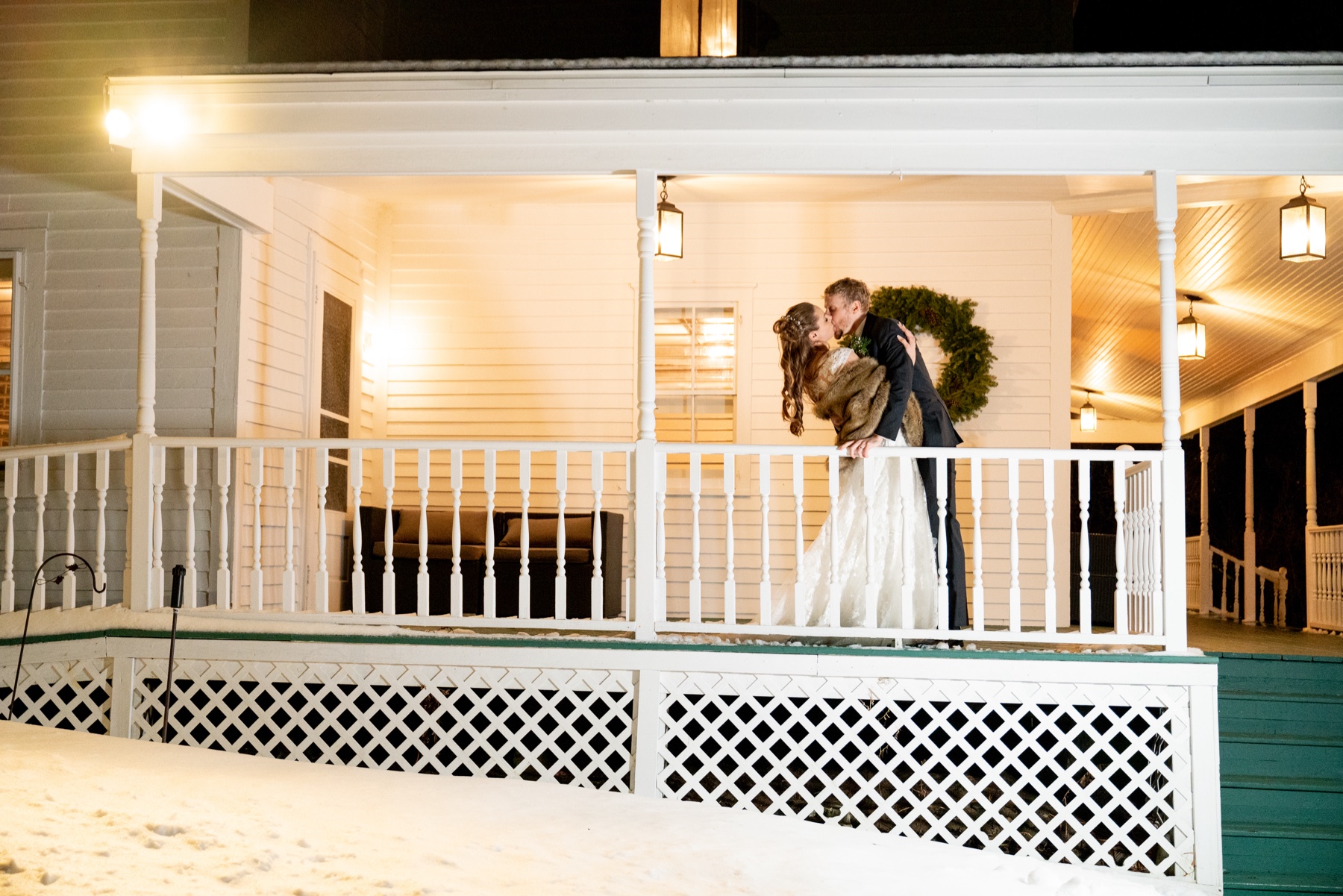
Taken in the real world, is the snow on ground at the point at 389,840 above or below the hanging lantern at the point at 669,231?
below

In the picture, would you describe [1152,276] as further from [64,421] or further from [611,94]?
[64,421]

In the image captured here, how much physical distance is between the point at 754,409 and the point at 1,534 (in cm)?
509

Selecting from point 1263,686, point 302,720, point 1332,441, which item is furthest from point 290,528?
point 1332,441

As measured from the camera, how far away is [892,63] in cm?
619

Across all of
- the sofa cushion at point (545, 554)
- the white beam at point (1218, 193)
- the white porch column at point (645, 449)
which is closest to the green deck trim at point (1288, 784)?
the white porch column at point (645, 449)

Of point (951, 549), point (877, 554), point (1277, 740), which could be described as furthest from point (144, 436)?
→ point (1277, 740)

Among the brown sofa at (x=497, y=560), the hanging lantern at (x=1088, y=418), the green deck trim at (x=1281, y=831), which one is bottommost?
the green deck trim at (x=1281, y=831)

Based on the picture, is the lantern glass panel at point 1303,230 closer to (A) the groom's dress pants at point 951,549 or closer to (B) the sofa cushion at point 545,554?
(A) the groom's dress pants at point 951,549

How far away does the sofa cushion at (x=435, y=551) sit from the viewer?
8.12 metres

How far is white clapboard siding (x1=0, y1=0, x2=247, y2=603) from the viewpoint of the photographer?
743 cm

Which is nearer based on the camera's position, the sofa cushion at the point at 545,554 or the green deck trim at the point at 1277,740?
the green deck trim at the point at 1277,740

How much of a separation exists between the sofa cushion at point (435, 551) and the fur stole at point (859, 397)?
2.86m

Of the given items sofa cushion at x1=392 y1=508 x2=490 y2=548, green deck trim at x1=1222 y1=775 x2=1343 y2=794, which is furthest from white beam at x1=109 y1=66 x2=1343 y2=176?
green deck trim at x1=1222 y1=775 x2=1343 y2=794

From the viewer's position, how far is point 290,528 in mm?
6289
